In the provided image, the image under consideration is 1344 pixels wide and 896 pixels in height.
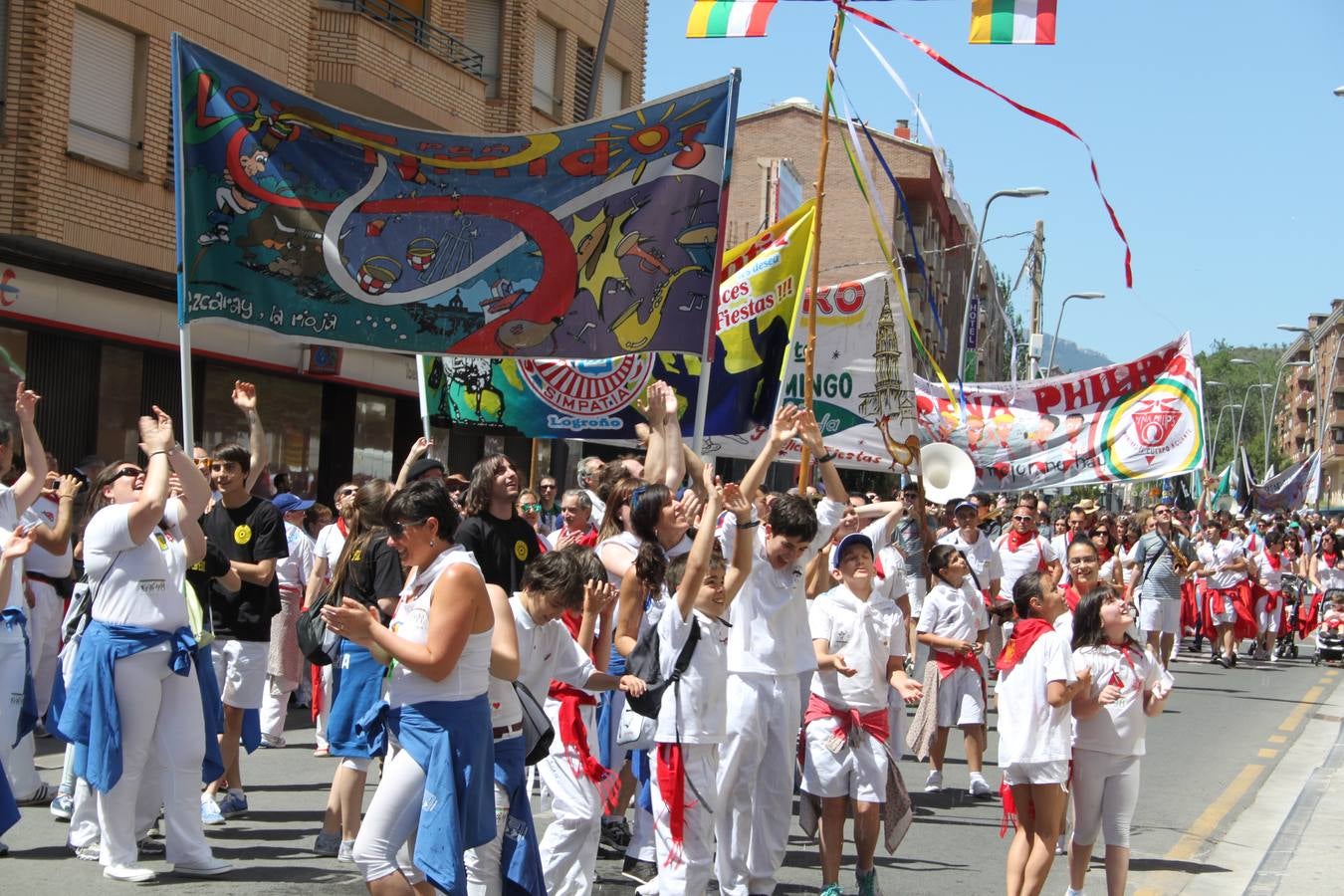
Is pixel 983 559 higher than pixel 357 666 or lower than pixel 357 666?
higher

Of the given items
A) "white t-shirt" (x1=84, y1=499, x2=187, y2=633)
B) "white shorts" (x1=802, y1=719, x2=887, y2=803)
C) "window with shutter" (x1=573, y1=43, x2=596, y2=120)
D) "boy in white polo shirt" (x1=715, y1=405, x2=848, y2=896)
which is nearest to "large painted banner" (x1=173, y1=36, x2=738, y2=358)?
"white t-shirt" (x1=84, y1=499, x2=187, y2=633)

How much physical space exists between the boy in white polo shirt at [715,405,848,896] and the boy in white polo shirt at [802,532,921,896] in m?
0.26

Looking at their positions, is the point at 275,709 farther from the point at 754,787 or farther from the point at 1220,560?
the point at 1220,560

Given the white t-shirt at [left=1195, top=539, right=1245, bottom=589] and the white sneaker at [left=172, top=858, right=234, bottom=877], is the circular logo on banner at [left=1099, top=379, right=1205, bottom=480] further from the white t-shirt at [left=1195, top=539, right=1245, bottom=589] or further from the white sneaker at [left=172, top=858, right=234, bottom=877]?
the white sneaker at [left=172, top=858, right=234, bottom=877]

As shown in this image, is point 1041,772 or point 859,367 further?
point 859,367

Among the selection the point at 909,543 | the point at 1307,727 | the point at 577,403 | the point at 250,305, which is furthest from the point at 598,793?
the point at 1307,727

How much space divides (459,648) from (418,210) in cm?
525

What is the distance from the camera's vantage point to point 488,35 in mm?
25828

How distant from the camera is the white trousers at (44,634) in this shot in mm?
9445

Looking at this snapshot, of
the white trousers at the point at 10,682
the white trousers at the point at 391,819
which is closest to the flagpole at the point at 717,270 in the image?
the white trousers at the point at 10,682

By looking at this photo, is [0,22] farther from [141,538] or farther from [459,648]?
[459,648]

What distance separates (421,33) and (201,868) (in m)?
18.4

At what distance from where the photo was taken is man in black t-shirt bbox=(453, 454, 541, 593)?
773 centimetres

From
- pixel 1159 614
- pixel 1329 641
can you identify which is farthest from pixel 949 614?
pixel 1329 641
